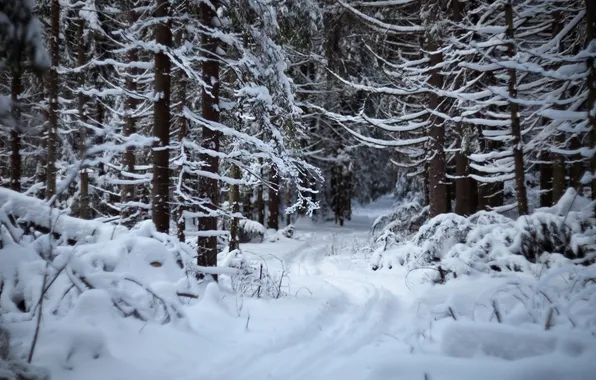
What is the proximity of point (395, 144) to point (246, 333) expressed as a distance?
7988 mm

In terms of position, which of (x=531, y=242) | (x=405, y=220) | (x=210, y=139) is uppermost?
(x=210, y=139)

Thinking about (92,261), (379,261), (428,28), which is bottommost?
(379,261)

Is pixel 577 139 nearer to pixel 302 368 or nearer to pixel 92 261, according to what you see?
pixel 302 368

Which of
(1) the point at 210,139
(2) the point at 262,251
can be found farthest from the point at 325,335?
(2) the point at 262,251

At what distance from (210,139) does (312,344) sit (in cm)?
462

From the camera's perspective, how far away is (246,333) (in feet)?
12.2

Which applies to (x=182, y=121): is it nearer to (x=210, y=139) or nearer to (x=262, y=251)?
(x=210, y=139)

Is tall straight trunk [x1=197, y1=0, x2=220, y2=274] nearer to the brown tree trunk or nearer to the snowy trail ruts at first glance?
the brown tree trunk

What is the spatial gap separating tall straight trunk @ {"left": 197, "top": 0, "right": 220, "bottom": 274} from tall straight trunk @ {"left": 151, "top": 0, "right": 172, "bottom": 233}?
722 mm

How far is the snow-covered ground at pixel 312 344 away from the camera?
2.54 m

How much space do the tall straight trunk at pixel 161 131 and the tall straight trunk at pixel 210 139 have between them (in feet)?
2.37

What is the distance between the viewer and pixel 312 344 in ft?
11.9

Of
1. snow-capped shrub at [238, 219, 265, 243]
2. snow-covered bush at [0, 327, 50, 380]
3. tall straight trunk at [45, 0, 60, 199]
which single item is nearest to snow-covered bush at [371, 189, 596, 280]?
snow-covered bush at [0, 327, 50, 380]

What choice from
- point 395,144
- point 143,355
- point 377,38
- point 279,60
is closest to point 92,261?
point 143,355
